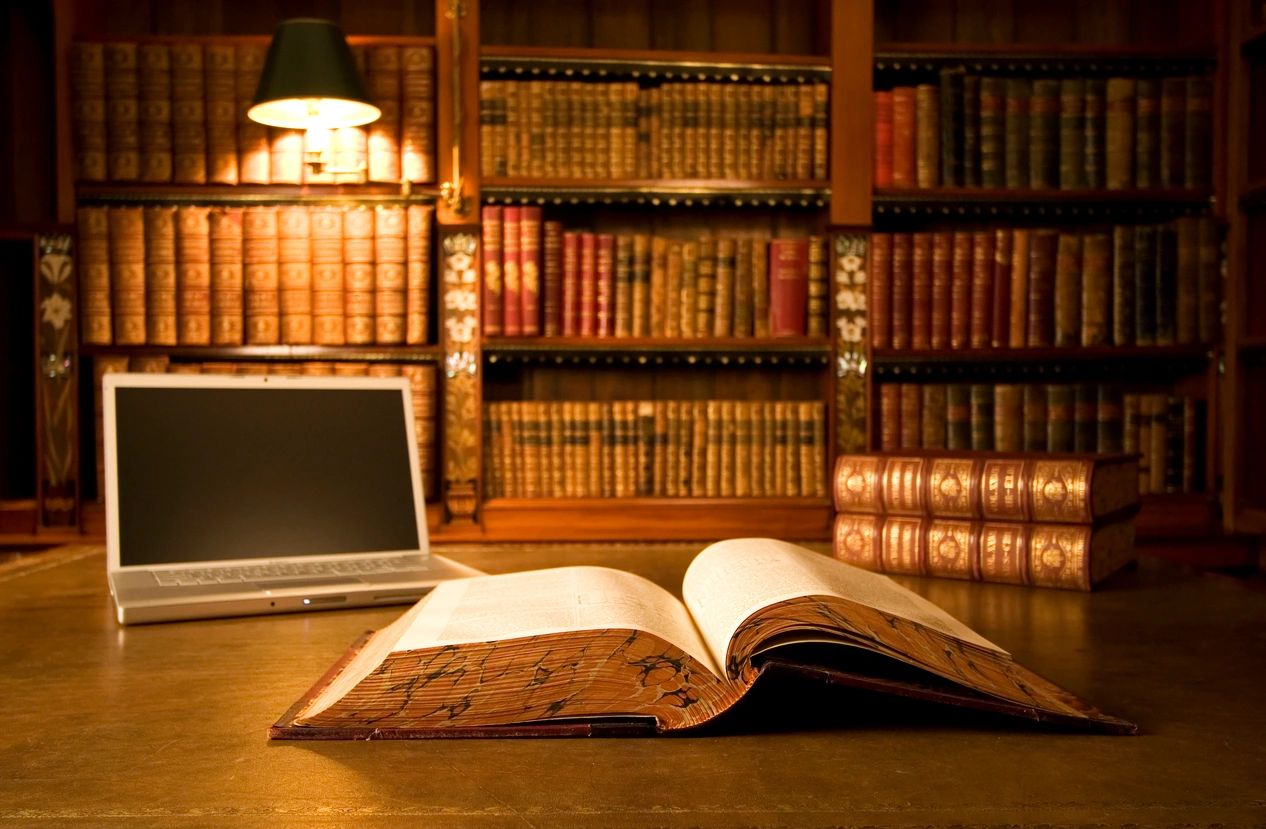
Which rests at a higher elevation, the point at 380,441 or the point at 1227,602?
the point at 380,441

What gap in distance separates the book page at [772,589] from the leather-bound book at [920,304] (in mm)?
1809

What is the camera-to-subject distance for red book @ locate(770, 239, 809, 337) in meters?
2.74

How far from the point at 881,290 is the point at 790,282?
229 mm

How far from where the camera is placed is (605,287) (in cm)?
273

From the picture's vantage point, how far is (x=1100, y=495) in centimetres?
120

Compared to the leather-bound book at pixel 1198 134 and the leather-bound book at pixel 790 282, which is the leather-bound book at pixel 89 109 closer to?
the leather-bound book at pixel 790 282

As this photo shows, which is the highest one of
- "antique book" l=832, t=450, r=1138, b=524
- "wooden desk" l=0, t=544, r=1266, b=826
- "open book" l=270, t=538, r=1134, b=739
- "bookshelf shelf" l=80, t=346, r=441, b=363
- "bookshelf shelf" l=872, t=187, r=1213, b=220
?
"bookshelf shelf" l=872, t=187, r=1213, b=220

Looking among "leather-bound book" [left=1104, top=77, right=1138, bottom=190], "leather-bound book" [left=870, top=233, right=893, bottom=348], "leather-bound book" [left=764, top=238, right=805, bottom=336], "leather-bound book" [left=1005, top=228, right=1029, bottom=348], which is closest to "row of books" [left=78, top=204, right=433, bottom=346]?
"leather-bound book" [left=764, top=238, right=805, bottom=336]

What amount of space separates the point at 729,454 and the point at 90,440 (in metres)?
1.62

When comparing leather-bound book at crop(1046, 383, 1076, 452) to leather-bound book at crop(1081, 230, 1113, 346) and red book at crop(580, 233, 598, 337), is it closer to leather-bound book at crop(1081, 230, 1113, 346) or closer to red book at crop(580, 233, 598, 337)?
leather-bound book at crop(1081, 230, 1113, 346)

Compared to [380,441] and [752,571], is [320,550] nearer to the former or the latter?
[380,441]

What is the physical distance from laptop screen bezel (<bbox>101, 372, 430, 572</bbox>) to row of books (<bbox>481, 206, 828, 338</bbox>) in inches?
52.0

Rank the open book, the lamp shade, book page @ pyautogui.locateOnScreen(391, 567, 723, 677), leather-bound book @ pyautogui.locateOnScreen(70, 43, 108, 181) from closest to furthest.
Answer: the open book < book page @ pyautogui.locateOnScreen(391, 567, 723, 677) < the lamp shade < leather-bound book @ pyautogui.locateOnScreen(70, 43, 108, 181)

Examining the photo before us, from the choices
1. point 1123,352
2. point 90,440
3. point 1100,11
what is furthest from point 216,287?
point 1100,11
